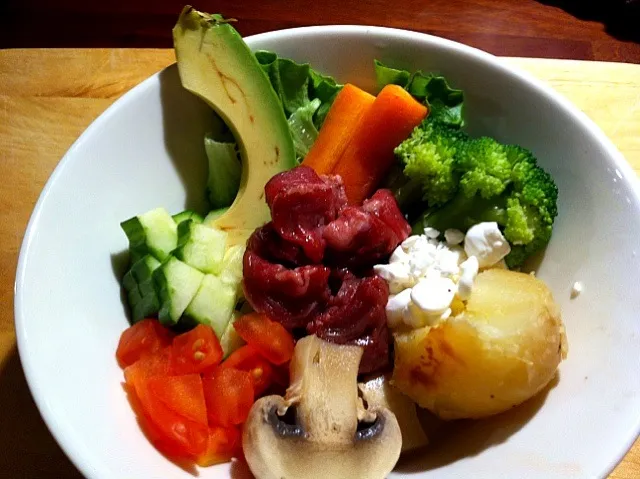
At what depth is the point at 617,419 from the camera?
4.08 feet

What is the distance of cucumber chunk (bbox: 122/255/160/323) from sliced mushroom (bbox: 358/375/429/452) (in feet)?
1.60

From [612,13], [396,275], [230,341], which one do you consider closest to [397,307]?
[396,275]

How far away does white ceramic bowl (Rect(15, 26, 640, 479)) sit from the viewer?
4.13ft

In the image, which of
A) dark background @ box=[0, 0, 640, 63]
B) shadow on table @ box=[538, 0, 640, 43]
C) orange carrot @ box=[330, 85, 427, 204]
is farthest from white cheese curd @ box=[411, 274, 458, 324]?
shadow on table @ box=[538, 0, 640, 43]

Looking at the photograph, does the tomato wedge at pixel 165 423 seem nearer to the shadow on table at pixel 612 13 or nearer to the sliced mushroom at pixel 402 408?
the sliced mushroom at pixel 402 408

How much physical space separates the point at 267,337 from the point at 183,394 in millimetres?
206

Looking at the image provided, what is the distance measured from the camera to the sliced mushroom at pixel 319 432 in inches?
47.6

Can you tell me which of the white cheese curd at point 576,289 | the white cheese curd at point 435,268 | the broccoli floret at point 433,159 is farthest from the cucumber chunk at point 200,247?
the white cheese curd at point 576,289

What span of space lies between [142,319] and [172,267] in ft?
0.51

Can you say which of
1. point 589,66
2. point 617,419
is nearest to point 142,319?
point 617,419

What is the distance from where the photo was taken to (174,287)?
1.41 metres

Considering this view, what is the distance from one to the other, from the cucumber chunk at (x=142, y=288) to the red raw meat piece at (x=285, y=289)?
7.9 inches

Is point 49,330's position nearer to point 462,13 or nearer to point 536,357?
point 536,357

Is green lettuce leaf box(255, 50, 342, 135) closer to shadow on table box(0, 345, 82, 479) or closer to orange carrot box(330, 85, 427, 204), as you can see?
orange carrot box(330, 85, 427, 204)
